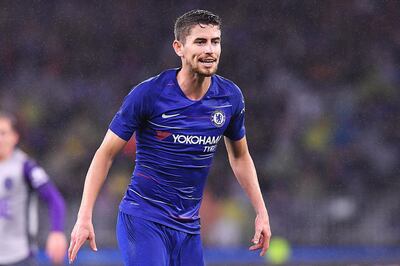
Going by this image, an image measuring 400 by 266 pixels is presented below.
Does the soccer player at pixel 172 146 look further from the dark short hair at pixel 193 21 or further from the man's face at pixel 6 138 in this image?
the man's face at pixel 6 138

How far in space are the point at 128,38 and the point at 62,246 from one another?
9.44 m

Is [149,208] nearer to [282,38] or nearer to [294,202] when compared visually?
[294,202]

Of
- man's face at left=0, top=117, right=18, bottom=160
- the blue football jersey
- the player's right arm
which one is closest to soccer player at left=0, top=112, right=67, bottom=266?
man's face at left=0, top=117, right=18, bottom=160

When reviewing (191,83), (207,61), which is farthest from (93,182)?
(207,61)

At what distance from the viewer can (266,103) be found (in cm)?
1363

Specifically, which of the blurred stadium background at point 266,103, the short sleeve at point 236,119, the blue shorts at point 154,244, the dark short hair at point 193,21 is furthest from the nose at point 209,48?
the blurred stadium background at point 266,103

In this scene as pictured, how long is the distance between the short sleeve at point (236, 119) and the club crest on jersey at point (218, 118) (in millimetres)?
97

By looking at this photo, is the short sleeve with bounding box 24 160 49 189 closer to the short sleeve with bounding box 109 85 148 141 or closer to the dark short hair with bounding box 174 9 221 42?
the short sleeve with bounding box 109 85 148 141

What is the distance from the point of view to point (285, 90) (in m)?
13.9

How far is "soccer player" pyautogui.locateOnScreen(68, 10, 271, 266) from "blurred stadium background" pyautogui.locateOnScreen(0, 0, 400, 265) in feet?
20.9

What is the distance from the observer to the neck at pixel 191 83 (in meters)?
4.72

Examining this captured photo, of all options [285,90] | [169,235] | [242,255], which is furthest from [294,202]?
[169,235]

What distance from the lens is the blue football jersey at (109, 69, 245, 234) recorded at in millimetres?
4648

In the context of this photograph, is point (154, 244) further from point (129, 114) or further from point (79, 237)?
point (129, 114)
